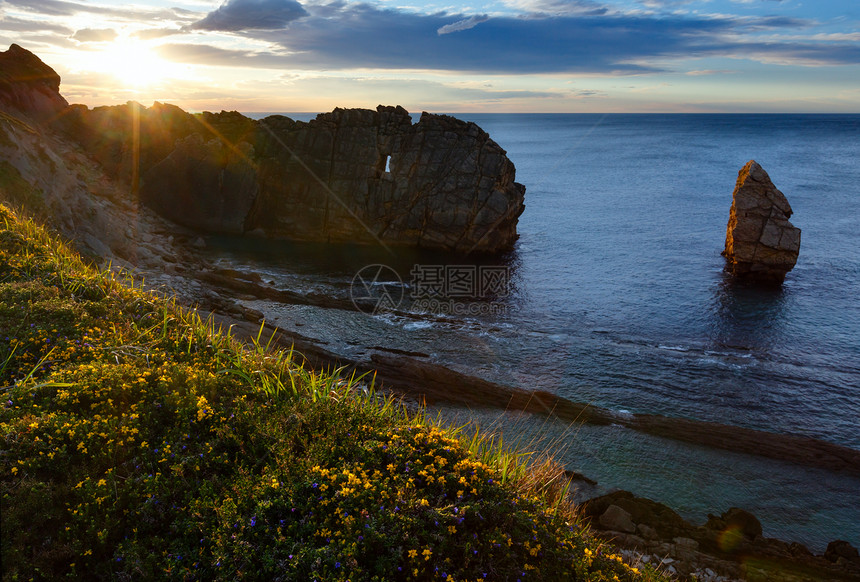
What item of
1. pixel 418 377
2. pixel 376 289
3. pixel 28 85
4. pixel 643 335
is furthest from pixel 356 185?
pixel 28 85

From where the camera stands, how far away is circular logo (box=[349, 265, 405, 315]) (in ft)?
112

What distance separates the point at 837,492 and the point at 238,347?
21.0 m

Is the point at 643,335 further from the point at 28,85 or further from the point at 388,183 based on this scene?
the point at 28,85

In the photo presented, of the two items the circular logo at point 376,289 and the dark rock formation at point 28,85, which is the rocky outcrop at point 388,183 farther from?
the dark rock formation at point 28,85

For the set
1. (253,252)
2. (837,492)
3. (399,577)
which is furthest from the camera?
(253,252)

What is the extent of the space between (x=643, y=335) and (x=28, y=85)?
58.1 m

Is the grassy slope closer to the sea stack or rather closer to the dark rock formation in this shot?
the sea stack

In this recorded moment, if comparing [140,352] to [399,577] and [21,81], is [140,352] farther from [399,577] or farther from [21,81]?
[21,81]

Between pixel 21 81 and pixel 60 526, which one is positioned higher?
pixel 21 81

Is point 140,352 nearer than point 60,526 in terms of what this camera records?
No

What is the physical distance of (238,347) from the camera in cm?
1077

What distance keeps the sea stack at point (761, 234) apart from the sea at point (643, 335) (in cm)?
185

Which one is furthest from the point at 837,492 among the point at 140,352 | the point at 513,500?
the point at 140,352

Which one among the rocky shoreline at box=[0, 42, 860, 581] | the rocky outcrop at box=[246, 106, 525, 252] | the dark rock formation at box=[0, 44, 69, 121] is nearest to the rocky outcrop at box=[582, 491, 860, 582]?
Result: the rocky shoreline at box=[0, 42, 860, 581]
